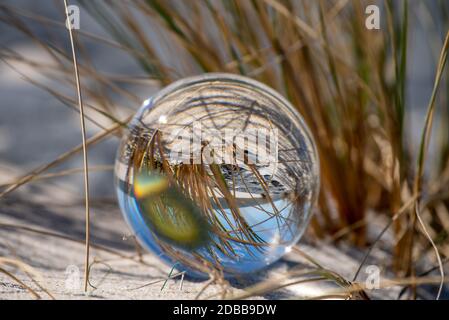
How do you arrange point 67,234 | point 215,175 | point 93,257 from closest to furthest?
1. point 215,175
2. point 93,257
3. point 67,234

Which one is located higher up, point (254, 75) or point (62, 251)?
point (254, 75)

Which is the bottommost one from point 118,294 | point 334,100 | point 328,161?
point 118,294

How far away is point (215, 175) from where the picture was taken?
0.80 metres

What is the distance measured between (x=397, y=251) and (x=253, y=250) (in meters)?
0.34

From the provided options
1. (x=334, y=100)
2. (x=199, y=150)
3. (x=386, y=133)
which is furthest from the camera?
(x=334, y=100)

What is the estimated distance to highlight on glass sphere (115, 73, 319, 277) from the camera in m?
0.81

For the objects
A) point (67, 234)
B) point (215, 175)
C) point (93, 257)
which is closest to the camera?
point (215, 175)

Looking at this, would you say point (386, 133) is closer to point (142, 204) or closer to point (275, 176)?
point (275, 176)

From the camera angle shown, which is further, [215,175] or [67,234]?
[67,234]

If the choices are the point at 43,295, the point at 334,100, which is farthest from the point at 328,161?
the point at 43,295

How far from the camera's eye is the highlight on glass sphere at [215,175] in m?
0.81

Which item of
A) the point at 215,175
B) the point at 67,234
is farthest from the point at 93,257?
the point at 215,175

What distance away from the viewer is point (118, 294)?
849 mm

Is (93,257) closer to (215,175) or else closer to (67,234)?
(67,234)
